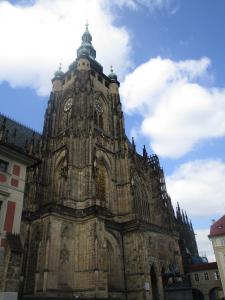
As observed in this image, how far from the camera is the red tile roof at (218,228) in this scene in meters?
38.1

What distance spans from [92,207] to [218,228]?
821 inches

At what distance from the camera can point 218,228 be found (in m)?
39.1

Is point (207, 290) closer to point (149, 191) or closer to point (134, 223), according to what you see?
point (149, 191)

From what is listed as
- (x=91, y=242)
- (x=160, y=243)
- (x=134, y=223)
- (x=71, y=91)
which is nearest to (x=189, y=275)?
(x=160, y=243)

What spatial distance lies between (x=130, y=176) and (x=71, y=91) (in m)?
14.6

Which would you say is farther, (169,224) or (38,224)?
(169,224)

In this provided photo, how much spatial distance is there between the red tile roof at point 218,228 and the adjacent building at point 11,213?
29.5 m

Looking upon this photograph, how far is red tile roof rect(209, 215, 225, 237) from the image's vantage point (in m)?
38.1

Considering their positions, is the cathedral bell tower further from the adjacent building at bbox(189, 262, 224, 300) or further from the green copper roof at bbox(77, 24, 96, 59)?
the adjacent building at bbox(189, 262, 224, 300)

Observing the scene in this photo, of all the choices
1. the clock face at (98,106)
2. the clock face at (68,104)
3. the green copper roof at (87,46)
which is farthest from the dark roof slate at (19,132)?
the green copper roof at (87,46)

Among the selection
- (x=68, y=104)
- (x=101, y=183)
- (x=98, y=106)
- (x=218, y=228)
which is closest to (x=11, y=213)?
(x=101, y=183)

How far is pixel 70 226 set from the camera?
1055 inches

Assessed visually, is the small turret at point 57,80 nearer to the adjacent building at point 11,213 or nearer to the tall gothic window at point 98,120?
the tall gothic window at point 98,120

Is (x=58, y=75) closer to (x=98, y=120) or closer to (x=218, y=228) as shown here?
(x=98, y=120)
